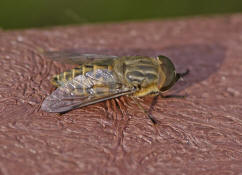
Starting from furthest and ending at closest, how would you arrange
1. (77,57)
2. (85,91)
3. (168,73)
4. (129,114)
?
(77,57), (168,73), (85,91), (129,114)

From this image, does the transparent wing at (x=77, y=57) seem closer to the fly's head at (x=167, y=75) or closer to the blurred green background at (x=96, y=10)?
the fly's head at (x=167, y=75)

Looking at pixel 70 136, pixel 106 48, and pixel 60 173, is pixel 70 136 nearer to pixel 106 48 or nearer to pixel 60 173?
pixel 60 173

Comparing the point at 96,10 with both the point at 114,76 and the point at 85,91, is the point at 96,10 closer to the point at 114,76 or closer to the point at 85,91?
the point at 114,76

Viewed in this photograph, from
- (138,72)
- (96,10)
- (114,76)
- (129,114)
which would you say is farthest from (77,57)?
(96,10)

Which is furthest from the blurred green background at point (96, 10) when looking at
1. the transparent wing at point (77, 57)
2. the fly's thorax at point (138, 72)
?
the fly's thorax at point (138, 72)

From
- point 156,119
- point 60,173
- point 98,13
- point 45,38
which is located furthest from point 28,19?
point 60,173

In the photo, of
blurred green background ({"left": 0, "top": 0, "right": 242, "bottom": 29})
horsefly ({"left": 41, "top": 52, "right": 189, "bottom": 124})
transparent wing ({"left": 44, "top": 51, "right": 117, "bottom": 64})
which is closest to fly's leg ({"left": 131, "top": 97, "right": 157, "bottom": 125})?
horsefly ({"left": 41, "top": 52, "right": 189, "bottom": 124})
